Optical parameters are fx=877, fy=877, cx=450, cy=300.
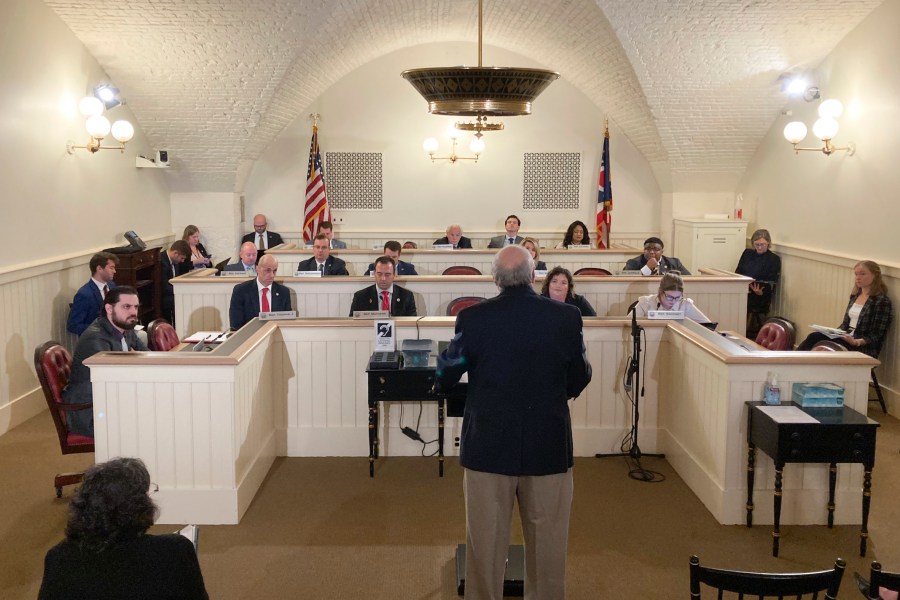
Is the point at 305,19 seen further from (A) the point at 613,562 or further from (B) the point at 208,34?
(A) the point at 613,562

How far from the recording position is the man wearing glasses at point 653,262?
9344mm

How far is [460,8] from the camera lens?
11.2 meters

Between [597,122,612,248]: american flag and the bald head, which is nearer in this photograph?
the bald head

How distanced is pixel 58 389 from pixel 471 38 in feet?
31.1

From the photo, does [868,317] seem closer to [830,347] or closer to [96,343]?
[830,347]

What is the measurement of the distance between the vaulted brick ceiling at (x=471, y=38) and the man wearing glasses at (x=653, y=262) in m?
2.10

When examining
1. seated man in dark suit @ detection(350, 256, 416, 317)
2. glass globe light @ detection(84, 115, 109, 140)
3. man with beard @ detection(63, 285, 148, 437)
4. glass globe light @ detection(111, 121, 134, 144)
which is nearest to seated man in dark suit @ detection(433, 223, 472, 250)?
seated man in dark suit @ detection(350, 256, 416, 317)

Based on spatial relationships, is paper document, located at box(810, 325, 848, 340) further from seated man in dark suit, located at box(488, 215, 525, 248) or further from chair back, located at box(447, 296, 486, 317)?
seated man in dark suit, located at box(488, 215, 525, 248)

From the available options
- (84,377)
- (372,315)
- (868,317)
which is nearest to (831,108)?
(868,317)

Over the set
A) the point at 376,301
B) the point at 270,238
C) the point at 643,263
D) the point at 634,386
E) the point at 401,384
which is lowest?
the point at 634,386

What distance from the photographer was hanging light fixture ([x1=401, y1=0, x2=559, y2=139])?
178 inches

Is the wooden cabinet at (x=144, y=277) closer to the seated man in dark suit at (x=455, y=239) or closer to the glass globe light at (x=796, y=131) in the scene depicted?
the seated man in dark suit at (x=455, y=239)

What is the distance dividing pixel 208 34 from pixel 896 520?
750 cm

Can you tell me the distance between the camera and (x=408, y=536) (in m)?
4.98
